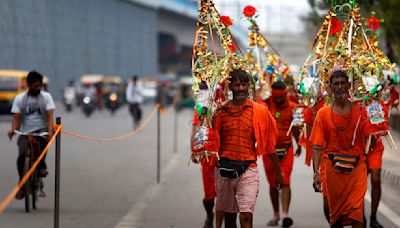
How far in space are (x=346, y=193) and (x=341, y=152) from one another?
0.35m

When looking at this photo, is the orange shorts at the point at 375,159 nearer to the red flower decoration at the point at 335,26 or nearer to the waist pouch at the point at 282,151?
the waist pouch at the point at 282,151

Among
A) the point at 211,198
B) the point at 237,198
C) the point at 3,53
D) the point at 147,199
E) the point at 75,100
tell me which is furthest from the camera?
the point at 75,100

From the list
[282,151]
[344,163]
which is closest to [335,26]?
[282,151]

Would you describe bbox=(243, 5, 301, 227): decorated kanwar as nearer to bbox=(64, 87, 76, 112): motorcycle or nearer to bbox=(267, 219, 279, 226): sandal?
bbox=(267, 219, 279, 226): sandal

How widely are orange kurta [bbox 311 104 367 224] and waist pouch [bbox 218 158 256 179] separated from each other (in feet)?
2.21

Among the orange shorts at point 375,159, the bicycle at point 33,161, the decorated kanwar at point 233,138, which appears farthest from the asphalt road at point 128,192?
the decorated kanwar at point 233,138

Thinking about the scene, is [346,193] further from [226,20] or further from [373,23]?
[373,23]

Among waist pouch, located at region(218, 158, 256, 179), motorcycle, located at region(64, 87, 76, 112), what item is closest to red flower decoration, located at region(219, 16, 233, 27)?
waist pouch, located at region(218, 158, 256, 179)

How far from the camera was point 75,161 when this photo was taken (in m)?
17.5

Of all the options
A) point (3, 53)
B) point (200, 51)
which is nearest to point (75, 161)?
point (200, 51)

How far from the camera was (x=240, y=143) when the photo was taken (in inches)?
293

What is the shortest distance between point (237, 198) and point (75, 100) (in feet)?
135

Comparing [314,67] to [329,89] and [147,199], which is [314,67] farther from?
[147,199]

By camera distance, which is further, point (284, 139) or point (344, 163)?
point (284, 139)
